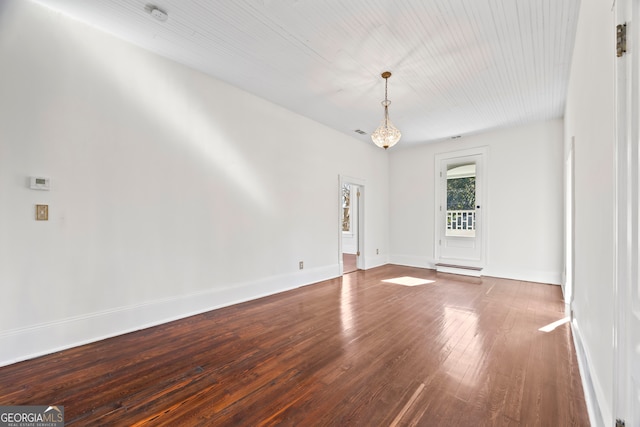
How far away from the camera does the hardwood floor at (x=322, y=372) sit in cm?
169

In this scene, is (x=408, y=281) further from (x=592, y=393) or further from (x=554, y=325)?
(x=592, y=393)

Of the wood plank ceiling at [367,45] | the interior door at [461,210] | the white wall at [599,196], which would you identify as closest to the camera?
the white wall at [599,196]

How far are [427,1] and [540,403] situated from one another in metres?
3.17

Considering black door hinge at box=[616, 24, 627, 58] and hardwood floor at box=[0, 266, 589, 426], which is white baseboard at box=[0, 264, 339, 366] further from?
black door hinge at box=[616, 24, 627, 58]

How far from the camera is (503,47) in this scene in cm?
296

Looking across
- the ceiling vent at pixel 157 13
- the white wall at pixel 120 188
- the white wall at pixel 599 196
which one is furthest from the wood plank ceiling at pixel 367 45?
the white wall at pixel 599 196

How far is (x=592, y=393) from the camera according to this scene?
176 centimetres

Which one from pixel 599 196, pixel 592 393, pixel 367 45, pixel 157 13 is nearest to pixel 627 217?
pixel 599 196

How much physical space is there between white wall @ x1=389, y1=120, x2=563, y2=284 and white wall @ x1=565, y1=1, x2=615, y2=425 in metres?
3.54

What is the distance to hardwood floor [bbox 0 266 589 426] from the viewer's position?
1.69 m

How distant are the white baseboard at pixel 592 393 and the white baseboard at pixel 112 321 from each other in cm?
362

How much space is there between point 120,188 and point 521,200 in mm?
6661

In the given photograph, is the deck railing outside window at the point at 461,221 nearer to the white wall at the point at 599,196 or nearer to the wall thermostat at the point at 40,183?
the white wall at the point at 599,196

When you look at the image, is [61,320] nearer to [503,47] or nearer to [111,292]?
[111,292]
